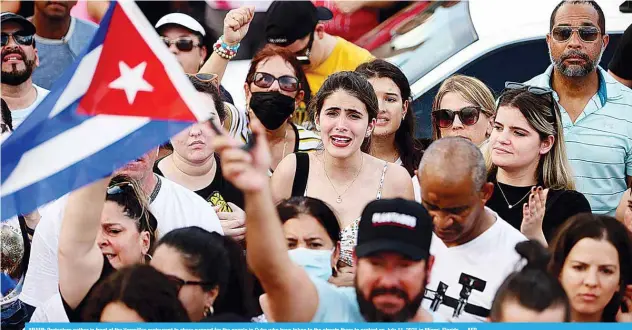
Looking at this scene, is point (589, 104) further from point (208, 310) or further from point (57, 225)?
point (57, 225)

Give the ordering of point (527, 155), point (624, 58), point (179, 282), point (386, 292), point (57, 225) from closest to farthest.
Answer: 1. point (386, 292)
2. point (179, 282)
3. point (57, 225)
4. point (527, 155)
5. point (624, 58)

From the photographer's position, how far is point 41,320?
15.1 feet

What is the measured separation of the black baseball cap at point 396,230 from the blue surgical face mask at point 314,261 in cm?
31

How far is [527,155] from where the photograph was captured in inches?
203

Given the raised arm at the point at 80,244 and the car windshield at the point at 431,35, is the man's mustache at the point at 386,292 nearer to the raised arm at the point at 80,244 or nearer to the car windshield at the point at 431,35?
the raised arm at the point at 80,244

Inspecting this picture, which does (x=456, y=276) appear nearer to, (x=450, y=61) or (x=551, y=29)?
(x=551, y=29)

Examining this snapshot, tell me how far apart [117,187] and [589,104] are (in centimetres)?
221

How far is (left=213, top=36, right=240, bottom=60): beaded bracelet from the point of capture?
255 inches

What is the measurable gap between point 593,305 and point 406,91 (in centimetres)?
176

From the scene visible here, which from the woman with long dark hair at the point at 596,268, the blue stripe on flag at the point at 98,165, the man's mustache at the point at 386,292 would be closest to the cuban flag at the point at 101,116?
the blue stripe on flag at the point at 98,165

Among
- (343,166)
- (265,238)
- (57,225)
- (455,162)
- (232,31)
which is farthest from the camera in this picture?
(232,31)

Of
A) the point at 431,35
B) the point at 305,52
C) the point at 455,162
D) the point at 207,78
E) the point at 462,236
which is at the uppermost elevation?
the point at 431,35

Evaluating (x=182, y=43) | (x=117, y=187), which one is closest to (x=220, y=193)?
(x=117, y=187)

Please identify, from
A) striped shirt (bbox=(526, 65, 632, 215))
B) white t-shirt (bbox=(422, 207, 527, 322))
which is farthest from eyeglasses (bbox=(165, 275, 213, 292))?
striped shirt (bbox=(526, 65, 632, 215))
